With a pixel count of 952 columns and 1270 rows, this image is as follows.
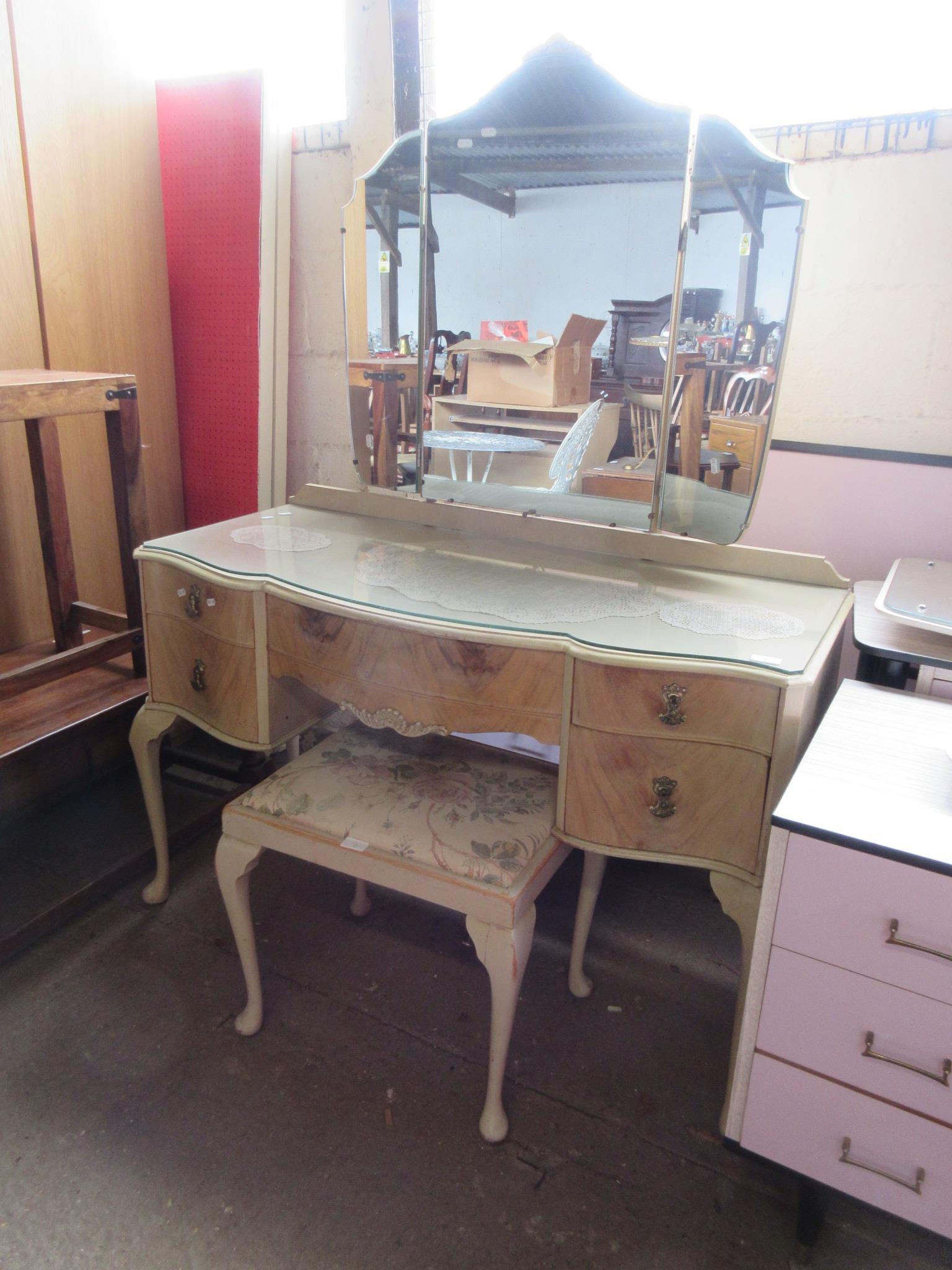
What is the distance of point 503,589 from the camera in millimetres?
1434

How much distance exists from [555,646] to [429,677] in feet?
0.71

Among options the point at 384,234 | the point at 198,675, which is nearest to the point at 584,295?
the point at 384,234

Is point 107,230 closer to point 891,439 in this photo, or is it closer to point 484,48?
point 484,48

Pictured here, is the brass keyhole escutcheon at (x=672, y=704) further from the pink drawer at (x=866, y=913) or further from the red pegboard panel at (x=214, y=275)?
the red pegboard panel at (x=214, y=275)

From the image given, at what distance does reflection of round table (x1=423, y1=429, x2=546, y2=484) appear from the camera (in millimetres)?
1646

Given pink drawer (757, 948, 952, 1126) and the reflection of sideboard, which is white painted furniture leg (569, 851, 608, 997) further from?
the reflection of sideboard

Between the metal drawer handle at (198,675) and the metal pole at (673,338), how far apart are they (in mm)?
858

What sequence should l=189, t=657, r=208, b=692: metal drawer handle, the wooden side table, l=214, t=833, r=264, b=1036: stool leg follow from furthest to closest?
1. the wooden side table
2. l=189, t=657, r=208, b=692: metal drawer handle
3. l=214, t=833, r=264, b=1036: stool leg

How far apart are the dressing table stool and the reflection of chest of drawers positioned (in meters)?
0.37

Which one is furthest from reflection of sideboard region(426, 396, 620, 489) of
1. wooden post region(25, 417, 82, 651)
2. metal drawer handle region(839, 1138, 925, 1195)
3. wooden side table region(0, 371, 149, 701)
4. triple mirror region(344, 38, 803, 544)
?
metal drawer handle region(839, 1138, 925, 1195)

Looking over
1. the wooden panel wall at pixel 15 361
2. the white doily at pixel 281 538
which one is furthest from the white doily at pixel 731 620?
the wooden panel wall at pixel 15 361

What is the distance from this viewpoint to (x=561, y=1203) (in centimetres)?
129

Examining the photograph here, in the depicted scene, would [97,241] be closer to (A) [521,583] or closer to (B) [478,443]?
(B) [478,443]

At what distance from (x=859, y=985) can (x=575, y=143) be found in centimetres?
136
